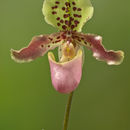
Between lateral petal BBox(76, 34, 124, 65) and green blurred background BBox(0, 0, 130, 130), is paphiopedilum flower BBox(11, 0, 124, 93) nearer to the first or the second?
lateral petal BBox(76, 34, 124, 65)

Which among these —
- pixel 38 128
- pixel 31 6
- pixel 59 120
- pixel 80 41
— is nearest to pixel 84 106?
pixel 59 120

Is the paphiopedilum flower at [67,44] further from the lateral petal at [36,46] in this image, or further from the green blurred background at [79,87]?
the green blurred background at [79,87]

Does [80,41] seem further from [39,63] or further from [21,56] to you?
[39,63]

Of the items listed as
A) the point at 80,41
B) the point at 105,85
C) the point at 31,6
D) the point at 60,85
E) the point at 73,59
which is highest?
the point at 31,6

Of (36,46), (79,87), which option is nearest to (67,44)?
(36,46)

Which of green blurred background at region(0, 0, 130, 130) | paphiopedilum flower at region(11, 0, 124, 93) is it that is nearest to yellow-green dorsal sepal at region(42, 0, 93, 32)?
paphiopedilum flower at region(11, 0, 124, 93)

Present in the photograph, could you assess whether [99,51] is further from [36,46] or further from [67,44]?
[36,46]
